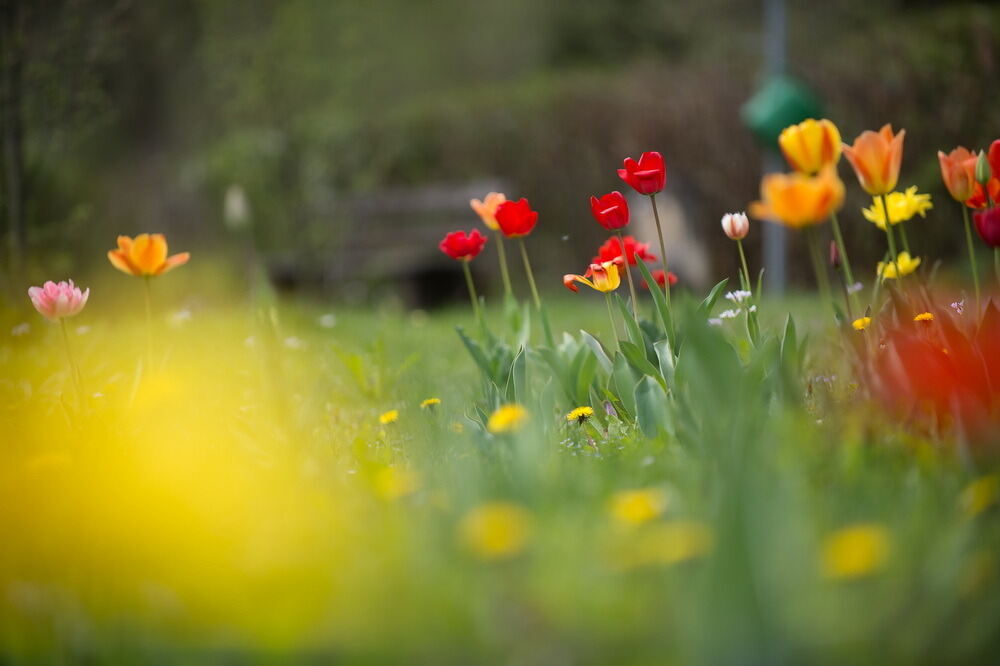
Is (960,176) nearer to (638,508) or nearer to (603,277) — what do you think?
(603,277)

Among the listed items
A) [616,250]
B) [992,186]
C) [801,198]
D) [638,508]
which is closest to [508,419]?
[638,508]

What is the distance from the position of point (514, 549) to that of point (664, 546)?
0.16 metres

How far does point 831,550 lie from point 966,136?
6.82 meters

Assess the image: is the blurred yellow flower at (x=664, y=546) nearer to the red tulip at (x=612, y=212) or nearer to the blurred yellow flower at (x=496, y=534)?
the blurred yellow flower at (x=496, y=534)

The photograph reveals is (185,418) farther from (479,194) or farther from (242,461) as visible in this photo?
(479,194)

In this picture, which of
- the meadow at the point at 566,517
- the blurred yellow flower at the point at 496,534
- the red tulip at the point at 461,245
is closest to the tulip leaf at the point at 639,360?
the meadow at the point at 566,517

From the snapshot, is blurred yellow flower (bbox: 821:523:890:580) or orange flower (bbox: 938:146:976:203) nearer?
blurred yellow flower (bbox: 821:523:890:580)

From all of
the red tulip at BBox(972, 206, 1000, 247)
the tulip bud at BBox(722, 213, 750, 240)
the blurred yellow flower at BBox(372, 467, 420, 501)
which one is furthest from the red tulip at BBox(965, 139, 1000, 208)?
the blurred yellow flower at BBox(372, 467, 420, 501)

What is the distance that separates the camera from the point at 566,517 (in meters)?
1.13

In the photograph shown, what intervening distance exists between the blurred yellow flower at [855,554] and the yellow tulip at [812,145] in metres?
0.69

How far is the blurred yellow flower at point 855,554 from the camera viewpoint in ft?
2.95

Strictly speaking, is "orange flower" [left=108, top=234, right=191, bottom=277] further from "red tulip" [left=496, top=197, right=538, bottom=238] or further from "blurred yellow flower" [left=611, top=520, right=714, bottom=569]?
"blurred yellow flower" [left=611, top=520, right=714, bottom=569]

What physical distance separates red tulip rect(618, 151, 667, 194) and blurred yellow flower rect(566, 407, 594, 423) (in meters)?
0.49

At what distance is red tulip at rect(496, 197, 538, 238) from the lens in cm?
201
